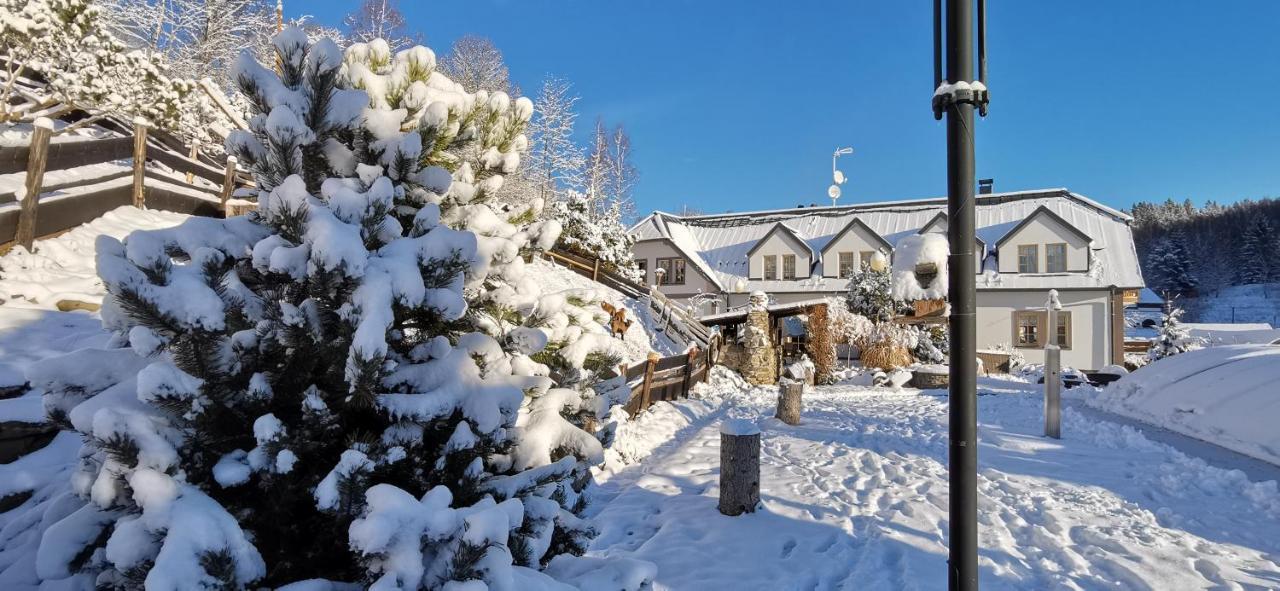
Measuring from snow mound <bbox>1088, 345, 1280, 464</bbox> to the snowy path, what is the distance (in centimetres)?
114

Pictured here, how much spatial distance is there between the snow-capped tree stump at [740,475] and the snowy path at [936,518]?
0.13 metres

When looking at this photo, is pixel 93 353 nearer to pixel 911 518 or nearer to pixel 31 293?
pixel 911 518

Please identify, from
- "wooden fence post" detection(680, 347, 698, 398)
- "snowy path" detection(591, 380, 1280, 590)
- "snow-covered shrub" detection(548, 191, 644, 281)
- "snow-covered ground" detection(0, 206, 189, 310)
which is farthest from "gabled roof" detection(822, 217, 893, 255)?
"snow-covered ground" detection(0, 206, 189, 310)

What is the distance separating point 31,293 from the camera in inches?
257

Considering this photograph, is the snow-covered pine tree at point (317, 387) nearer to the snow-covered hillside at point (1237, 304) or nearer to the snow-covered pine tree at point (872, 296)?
the snow-covered pine tree at point (872, 296)

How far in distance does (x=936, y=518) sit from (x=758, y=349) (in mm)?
12549

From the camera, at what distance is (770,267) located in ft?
95.5

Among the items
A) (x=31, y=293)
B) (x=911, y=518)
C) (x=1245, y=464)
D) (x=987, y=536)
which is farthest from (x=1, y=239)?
(x=1245, y=464)

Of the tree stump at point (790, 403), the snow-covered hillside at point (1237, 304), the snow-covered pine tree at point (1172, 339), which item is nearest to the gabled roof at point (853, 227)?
the snow-covered pine tree at point (1172, 339)

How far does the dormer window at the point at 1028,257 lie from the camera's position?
2428 centimetres

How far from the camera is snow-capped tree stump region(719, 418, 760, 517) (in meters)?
5.49

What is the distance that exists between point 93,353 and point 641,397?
838 centimetres

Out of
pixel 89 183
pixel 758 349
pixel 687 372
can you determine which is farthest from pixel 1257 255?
pixel 89 183

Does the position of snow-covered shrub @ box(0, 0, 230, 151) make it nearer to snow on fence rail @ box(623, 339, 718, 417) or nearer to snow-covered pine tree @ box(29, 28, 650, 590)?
snow on fence rail @ box(623, 339, 718, 417)
